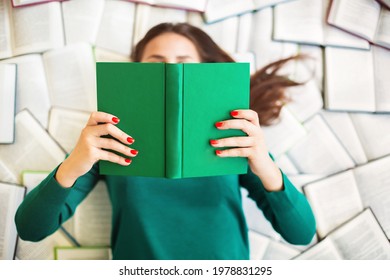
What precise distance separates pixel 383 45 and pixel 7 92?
100 centimetres

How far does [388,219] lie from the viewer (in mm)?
1070

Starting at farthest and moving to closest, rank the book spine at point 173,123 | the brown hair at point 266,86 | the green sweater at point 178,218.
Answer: the brown hair at point 266,86 < the green sweater at point 178,218 < the book spine at point 173,123

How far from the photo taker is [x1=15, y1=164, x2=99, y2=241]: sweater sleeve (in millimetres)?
837

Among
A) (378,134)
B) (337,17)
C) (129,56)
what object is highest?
(337,17)

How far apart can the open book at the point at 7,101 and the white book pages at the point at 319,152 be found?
2.45 ft

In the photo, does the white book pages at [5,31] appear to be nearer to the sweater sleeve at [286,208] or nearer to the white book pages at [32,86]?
the white book pages at [32,86]

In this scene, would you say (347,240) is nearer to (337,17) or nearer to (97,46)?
(337,17)

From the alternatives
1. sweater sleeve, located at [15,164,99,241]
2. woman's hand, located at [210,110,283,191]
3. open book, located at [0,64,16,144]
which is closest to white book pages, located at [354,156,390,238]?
woman's hand, located at [210,110,283,191]

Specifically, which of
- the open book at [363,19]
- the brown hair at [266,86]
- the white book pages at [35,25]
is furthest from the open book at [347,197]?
the white book pages at [35,25]

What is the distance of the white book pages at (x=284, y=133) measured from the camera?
3.52 ft

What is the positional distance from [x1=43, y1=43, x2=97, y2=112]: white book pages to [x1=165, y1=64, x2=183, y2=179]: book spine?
35 centimetres

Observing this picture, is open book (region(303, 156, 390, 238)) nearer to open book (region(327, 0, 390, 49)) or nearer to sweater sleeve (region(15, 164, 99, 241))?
open book (region(327, 0, 390, 49))

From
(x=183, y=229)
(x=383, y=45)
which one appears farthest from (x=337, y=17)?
(x=183, y=229)

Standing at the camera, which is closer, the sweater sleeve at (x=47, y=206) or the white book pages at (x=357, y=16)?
the sweater sleeve at (x=47, y=206)
